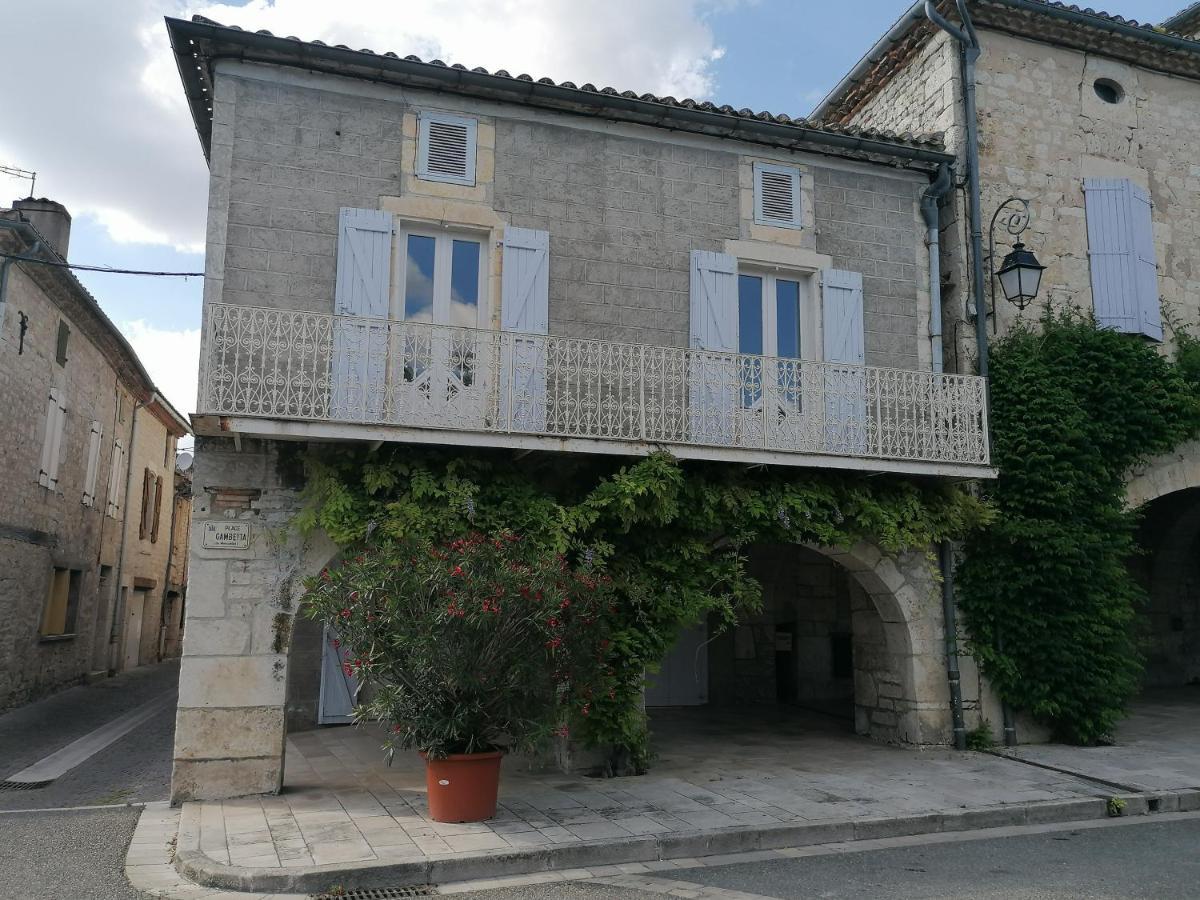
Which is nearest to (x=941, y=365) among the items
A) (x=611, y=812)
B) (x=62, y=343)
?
(x=611, y=812)

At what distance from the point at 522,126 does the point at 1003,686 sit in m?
7.29

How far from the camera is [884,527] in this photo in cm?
916

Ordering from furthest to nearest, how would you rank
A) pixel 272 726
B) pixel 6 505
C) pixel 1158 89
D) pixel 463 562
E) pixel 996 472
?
pixel 6 505, pixel 1158 89, pixel 996 472, pixel 272 726, pixel 463 562

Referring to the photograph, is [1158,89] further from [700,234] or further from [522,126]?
[522,126]

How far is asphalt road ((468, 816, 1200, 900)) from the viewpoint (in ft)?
17.3

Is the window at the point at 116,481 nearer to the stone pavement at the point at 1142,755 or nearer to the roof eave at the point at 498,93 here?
the roof eave at the point at 498,93

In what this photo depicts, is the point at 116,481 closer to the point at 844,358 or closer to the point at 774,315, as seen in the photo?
the point at 774,315

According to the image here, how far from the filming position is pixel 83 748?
10.9 m

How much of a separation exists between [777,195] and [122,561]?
1574 cm

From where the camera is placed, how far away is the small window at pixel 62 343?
1490 cm

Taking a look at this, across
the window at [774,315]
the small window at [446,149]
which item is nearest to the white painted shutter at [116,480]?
the small window at [446,149]

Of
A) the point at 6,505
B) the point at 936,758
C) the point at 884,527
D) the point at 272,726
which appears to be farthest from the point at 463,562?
the point at 6,505

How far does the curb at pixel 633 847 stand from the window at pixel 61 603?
31.6 feet

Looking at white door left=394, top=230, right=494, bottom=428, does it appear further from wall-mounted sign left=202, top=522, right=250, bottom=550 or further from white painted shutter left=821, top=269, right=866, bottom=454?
white painted shutter left=821, top=269, right=866, bottom=454
